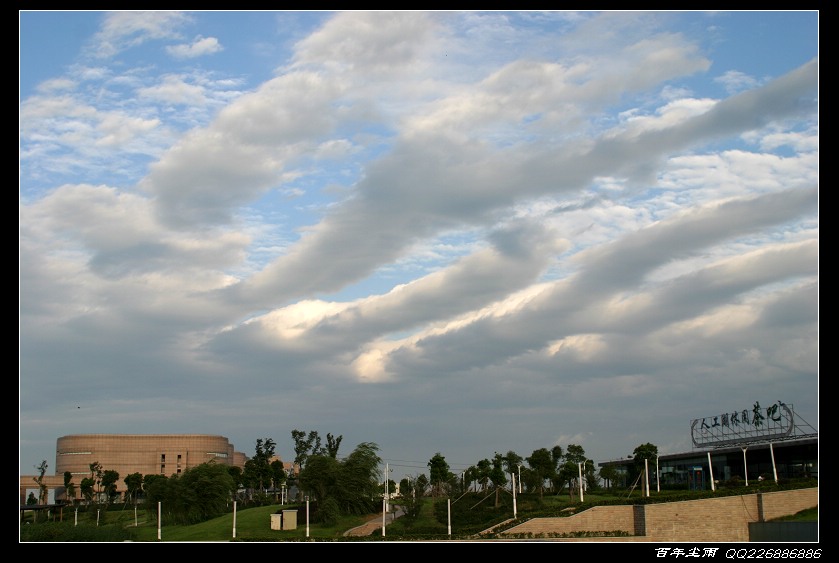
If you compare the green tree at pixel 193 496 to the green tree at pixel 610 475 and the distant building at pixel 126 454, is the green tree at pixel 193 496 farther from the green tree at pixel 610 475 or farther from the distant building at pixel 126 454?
the distant building at pixel 126 454

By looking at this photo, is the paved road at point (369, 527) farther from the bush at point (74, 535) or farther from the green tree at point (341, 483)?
the bush at point (74, 535)

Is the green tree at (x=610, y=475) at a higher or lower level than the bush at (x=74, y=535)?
higher

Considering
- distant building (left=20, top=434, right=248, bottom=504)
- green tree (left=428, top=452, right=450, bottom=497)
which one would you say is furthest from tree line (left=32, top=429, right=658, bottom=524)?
distant building (left=20, top=434, right=248, bottom=504)

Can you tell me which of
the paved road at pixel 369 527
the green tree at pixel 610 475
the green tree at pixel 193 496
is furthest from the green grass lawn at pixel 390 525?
the green tree at pixel 610 475

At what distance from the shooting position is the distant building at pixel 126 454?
115m

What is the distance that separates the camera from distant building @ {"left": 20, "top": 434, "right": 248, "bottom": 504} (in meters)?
115

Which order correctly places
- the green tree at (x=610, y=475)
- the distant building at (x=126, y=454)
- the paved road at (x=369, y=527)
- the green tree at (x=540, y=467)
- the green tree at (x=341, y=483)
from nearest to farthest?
the paved road at (x=369, y=527) → the green tree at (x=341, y=483) → the green tree at (x=540, y=467) → the green tree at (x=610, y=475) → the distant building at (x=126, y=454)

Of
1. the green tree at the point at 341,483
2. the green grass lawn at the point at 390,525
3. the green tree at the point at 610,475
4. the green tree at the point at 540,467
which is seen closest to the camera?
the green grass lawn at the point at 390,525

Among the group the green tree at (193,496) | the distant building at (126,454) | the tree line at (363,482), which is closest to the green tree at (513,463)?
the tree line at (363,482)

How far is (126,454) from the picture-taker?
4572 inches

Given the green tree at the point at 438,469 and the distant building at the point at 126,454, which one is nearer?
the green tree at the point at 438,469
